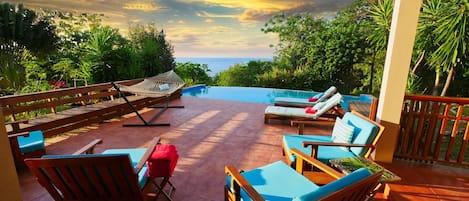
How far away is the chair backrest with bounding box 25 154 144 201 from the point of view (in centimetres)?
171

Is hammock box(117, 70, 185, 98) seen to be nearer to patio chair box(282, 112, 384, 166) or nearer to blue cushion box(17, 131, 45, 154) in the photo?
blue cushion box(17, 131, 45, 154)

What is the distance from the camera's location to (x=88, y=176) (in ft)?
5.91

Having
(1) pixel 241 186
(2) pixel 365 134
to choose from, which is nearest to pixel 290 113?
(2) pixel 365 134

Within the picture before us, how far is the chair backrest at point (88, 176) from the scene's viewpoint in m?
1.71

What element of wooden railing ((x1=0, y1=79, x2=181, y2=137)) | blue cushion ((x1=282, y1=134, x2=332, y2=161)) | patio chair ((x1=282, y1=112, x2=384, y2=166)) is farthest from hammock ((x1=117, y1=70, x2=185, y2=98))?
patio chair ((x1=282, y1=112, x2=384, y2=166))

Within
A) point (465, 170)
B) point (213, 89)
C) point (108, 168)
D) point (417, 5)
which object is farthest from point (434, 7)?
point (213, 89)

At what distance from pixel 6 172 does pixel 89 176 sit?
762 millimetres

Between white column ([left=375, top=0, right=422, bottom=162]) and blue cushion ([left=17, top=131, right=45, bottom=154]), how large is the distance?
14.4ft

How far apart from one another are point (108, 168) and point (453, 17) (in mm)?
4837

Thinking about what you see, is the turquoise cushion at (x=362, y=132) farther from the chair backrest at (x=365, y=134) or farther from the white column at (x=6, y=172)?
the white column at (x=6, y=172)

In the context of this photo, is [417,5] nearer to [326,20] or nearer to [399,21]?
[399,21]

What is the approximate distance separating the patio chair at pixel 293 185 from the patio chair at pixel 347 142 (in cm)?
27

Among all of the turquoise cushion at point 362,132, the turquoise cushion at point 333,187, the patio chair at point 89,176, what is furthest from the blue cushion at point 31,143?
the turquoise cushion at point 362,132

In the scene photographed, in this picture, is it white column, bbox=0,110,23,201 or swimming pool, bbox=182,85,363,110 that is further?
swimming pool, bbox=182,85,363,110
